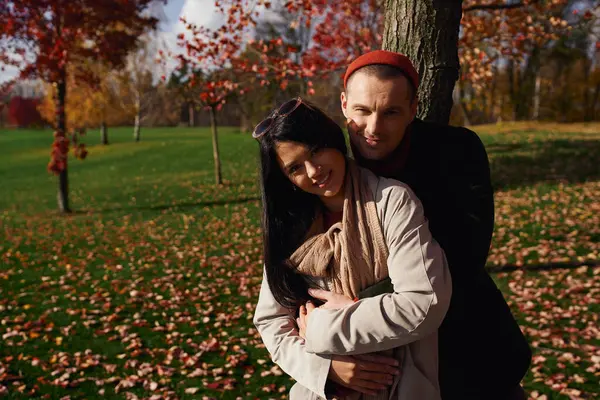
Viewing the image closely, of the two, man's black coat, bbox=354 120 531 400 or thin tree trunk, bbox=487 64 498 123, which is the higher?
thin tree trunk, bbox=487 64 498 123

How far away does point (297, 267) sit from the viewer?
223 cm

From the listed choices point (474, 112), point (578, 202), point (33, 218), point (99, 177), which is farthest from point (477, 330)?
point (474, 112)

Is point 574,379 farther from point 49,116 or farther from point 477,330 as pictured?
point 49,116

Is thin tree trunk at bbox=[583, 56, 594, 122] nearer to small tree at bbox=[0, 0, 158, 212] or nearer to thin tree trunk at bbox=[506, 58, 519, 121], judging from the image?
thin tree trunk at bbox=[506, 58, 519, 121]

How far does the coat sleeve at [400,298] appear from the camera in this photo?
1893 millimetres

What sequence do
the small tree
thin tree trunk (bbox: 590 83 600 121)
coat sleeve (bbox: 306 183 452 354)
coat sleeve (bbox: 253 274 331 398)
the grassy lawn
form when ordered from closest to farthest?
coat sleeve (bbox: 306 183 452 354)
coat sleeve (bbox: 253 274 331 398)
the grassy lawn
the small tree
thin tree trunk (bbox: 590 83 600 121)

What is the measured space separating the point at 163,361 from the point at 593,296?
569 centimetres

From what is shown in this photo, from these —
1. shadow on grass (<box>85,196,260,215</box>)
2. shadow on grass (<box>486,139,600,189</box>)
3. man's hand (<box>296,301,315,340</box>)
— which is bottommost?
shadow on grass (<box>85,196,260,215</box>)

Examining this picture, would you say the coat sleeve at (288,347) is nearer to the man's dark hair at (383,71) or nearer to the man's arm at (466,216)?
the man's arm at (466,216)

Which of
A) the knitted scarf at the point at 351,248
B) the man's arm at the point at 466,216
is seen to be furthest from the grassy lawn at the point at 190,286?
the knitted scarf at the point at 351,248

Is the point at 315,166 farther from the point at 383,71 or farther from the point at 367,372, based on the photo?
the point at 367,372

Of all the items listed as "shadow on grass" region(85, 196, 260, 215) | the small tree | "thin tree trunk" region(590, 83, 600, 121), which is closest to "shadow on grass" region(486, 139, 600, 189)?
"shadow on grass" region(85, 196, 260, 215)

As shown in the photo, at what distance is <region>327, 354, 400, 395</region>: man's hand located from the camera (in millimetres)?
2070

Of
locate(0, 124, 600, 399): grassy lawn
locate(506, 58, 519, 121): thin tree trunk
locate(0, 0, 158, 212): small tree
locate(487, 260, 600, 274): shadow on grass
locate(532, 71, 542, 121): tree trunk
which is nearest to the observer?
locate(0, 124, 600, 399): grassy lawn
